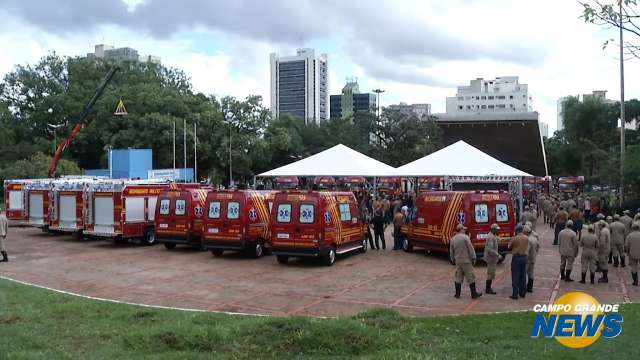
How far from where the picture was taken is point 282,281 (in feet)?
49.3

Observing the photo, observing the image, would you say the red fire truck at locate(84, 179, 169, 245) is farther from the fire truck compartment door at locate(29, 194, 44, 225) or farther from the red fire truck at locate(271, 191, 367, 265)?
the red fire truck at locate(271, 191, 367, 265)

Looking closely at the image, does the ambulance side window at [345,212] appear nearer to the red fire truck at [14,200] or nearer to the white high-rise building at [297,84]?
the red fire truck at [14,200]

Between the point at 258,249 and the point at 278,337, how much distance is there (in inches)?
438

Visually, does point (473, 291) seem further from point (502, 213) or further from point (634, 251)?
point (502, 213)

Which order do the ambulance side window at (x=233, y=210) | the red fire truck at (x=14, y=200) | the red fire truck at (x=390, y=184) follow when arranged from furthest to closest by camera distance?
the red fire truck at (x=390, y=184) → the red fire truck at (x=14, y=200) → the ambulance side window at (x=233, y=210)

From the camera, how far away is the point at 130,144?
176 feet

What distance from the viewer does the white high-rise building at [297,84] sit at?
122m

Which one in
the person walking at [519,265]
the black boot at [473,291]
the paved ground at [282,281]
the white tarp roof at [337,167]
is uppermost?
the white tarp roof at [337,167]

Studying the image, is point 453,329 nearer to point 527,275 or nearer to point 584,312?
point 584,312

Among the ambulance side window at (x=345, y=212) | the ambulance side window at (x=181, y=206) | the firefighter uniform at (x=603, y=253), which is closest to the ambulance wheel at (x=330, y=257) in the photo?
the ambulance side window at (x=345, y=212)

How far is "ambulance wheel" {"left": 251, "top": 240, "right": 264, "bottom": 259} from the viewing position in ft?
63.0

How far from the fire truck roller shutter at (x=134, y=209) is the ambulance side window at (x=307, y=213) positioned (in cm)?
813

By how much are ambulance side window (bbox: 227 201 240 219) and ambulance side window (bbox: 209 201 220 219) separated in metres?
→ 0.37

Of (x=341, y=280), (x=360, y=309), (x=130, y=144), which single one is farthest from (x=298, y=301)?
(x=130, y=144)
